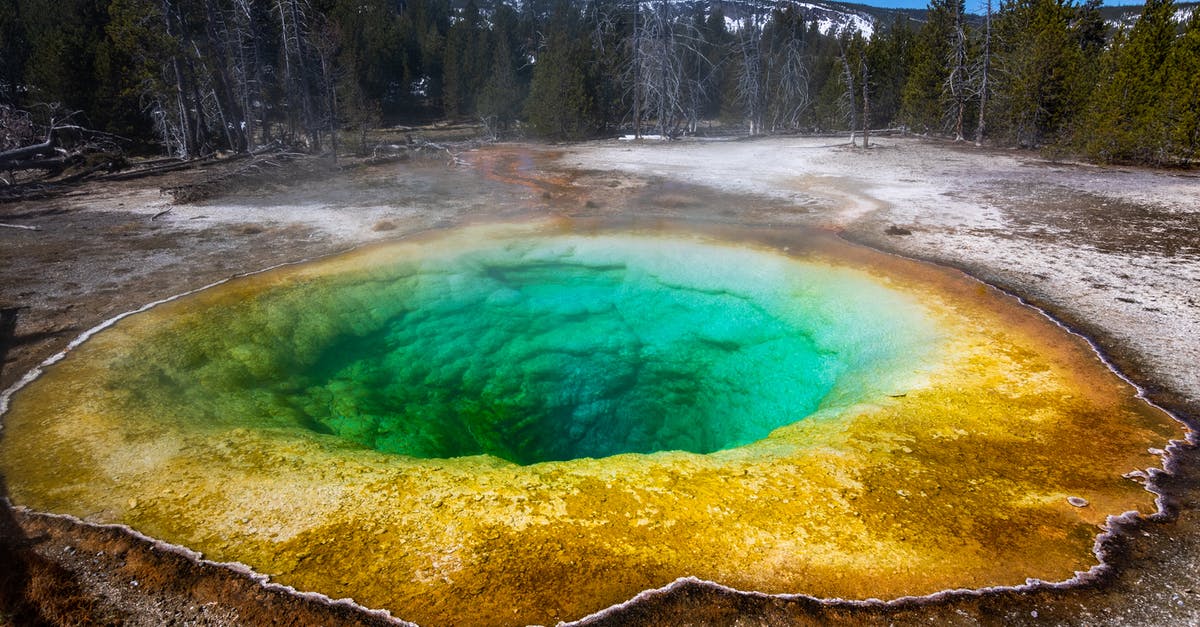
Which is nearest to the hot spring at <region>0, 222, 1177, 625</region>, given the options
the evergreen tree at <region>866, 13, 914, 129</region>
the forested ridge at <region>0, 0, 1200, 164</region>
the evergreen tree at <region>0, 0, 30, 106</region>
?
the forested ridge at <region>0, 0, 1200, 164</region>

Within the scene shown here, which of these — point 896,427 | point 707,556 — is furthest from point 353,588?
point 896,427

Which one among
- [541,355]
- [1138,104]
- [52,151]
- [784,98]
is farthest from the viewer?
[784,98]

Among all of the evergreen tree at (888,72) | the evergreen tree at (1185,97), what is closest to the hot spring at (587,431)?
the evergreen tree at (1185,97)

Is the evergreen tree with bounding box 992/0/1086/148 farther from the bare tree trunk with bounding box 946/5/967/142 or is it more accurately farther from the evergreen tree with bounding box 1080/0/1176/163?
the evergreen tree with bounding box 1080/0/1176/163

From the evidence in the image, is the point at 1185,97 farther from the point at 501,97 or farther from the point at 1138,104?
the point at 501,97

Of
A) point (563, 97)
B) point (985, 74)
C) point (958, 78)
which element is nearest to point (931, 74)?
point (958, 78)
